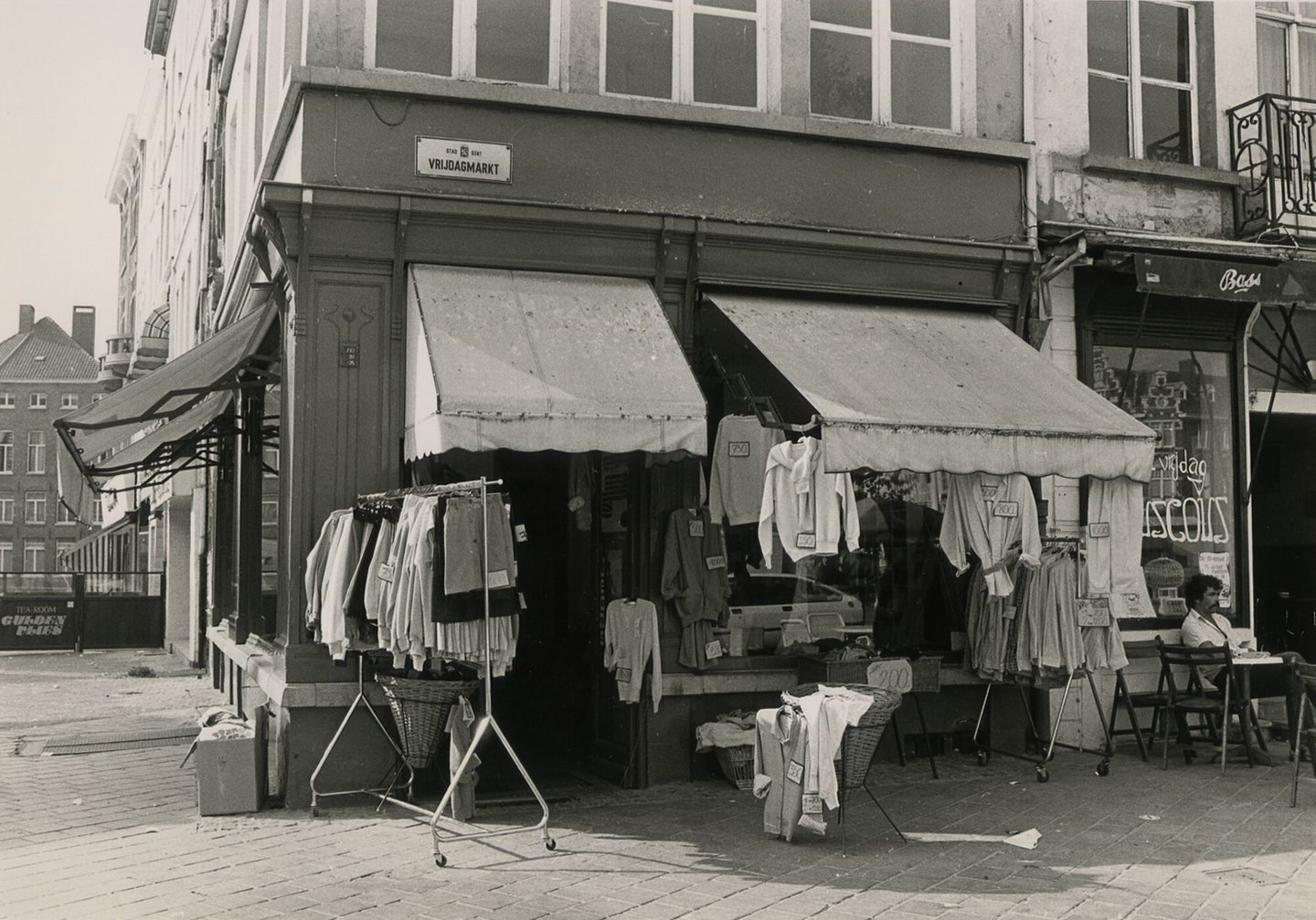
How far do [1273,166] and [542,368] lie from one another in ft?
25.0

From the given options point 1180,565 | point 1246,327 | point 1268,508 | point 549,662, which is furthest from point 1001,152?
point 549,662

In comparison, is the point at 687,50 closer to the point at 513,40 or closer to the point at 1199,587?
the point at 513,40

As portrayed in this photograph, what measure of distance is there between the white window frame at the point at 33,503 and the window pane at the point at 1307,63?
72635mm

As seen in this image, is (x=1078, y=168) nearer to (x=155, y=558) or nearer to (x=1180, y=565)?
(x=1180, y=565)

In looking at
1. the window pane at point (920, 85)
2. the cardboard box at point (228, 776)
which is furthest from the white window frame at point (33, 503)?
the window pane at point (920, 85)

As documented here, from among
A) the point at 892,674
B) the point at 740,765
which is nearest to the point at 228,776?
the point at 740,765

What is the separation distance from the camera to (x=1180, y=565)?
1140 cm

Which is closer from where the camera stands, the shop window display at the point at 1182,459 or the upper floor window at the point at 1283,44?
the shop window display at the point at 1182,459

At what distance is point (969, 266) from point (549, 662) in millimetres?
5984

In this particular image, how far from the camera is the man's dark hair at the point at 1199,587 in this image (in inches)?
422

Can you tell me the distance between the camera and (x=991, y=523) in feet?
30.8

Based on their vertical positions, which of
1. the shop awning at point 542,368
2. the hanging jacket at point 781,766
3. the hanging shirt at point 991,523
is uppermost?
the shop awning at point 542,368

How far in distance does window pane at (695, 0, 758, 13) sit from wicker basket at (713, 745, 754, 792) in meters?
5.89

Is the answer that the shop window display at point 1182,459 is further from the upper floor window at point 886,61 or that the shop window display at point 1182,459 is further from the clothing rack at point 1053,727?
the upper floor window at point 886,61
